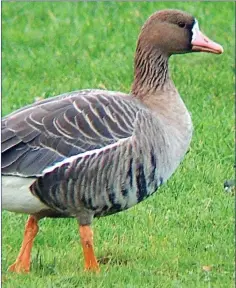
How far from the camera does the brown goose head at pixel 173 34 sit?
718cm

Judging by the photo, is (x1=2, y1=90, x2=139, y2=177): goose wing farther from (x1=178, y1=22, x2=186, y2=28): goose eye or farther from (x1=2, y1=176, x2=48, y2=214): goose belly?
(x1=178, y1=22, x2=186, y2=28): goose eye

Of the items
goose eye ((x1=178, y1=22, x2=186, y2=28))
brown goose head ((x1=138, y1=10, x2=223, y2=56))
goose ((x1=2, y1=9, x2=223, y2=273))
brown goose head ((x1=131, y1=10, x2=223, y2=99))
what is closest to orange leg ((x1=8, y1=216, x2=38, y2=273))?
goose ((x1=2, y1=9, x2=223, y2=273))

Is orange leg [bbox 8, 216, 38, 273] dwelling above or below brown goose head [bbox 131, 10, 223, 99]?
below

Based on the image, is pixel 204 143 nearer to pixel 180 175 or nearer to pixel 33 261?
pixel 180 175

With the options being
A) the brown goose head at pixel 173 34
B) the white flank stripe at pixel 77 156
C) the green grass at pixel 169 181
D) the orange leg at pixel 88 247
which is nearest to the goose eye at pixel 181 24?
the brown goose head at pixel 173 34

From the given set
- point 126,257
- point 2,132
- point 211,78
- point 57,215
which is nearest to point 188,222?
point 126,257

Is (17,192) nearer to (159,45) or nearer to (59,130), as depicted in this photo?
(59,130)

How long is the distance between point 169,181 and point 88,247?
1896 mm

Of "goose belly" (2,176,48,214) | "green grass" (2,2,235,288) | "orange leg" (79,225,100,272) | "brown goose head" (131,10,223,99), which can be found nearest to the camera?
"goose belly" (2,176,48,214)

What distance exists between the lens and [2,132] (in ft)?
21.3

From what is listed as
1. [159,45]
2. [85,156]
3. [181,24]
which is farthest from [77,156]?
[181,24]

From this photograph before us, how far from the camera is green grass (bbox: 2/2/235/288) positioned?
6789mm

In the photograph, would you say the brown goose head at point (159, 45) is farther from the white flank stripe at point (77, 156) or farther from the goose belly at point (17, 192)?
the goose belly at point (17, 192)

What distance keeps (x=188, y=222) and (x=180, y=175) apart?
94 cm
